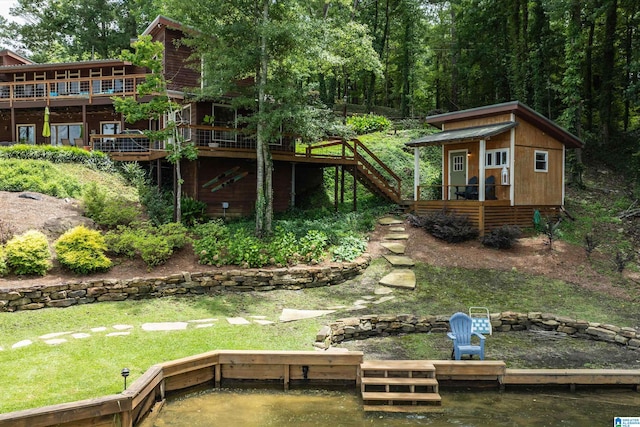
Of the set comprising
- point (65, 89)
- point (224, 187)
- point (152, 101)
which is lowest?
point (224, 187)

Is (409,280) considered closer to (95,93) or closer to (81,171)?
(81,171)

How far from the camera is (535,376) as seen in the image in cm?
655

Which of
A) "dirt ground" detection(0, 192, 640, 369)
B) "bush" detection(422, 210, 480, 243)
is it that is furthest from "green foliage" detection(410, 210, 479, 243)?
"dirt ground" detection(0, 192, 640, 369)

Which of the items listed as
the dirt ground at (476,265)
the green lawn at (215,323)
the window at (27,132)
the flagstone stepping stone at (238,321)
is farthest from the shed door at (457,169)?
the window at (27,132)

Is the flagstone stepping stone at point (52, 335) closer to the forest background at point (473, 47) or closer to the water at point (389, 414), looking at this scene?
the water at point (389, 414)

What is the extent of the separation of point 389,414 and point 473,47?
3182 centimetres

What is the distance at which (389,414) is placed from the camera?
5.82 meters

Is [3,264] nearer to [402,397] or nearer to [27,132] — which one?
[402,397]

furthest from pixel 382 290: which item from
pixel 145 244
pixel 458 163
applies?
pixel 458 163

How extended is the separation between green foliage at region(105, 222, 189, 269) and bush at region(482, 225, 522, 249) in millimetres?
8821

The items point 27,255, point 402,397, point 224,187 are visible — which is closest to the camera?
point 402,397

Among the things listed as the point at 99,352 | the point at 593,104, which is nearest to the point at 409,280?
the point at 99,352

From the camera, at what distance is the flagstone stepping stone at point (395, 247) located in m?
13.6

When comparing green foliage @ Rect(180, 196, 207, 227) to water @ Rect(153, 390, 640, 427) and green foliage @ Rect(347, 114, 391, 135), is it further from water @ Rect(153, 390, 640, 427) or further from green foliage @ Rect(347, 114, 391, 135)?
green foliage @ Rect(347, 114, 391, 135)
